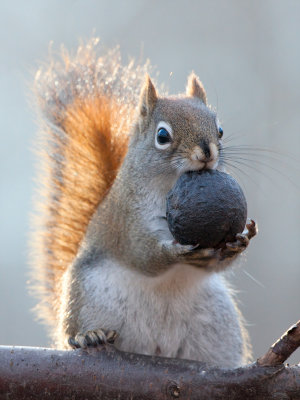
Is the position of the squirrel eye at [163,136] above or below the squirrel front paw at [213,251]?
above

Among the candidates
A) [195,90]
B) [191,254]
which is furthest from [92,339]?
[195,90]

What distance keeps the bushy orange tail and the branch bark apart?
34.2 inches

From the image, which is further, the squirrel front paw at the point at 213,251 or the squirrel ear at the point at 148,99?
the squirrel ear at the point at 148,99

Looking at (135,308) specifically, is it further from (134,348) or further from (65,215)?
(65,215)

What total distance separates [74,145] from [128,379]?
44.0 inches

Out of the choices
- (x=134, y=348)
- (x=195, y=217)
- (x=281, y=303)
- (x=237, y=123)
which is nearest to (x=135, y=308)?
(x=134, y=348)

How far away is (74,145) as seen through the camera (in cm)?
240

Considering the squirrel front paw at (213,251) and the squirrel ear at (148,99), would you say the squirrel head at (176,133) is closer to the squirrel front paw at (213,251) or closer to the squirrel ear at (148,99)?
the squirrel ear at (148,99)

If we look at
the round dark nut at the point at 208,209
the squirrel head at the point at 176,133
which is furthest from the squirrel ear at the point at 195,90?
the round dark nut at the point at 208,209

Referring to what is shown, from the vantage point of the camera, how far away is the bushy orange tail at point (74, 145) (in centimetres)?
236

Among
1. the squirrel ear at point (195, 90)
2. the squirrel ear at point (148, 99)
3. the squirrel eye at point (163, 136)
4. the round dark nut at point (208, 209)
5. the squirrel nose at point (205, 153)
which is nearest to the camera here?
the round dark nut at point (208, 209)

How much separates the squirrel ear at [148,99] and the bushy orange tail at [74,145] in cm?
23

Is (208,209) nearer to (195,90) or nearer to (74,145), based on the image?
(195,90)

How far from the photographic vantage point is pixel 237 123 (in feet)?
17.6
